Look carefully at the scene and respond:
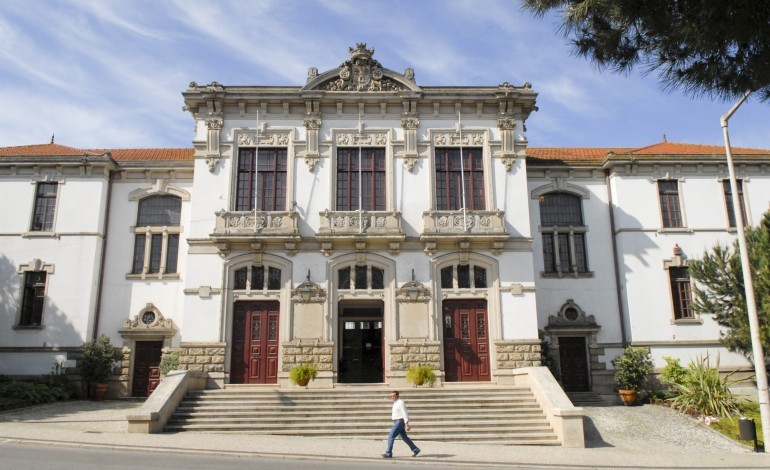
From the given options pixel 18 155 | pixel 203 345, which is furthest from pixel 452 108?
pixel 18 155

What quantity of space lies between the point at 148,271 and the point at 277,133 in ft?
25.5

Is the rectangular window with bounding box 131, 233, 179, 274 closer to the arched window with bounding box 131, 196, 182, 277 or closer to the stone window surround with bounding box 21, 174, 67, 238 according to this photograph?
the arched window with bounding box 131, 196, 182, 277

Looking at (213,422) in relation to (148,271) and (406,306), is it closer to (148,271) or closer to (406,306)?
(406,306)

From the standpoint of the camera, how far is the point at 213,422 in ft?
57.3

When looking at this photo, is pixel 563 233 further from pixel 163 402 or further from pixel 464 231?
pixel 163 402

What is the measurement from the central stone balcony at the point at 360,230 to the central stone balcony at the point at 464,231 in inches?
42.0

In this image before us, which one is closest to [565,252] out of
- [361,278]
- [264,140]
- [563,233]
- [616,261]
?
[563,233]

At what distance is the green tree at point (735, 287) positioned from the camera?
17.2 meters

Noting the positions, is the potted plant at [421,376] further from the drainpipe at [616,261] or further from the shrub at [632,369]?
the drainpipe at [616,261]

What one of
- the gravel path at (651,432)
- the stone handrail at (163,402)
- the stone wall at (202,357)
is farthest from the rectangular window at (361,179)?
the gravel path at (651,432)

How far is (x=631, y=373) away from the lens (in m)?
22.4

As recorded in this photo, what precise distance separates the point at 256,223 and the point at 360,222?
375cm

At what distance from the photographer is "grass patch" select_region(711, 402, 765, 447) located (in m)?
17.1

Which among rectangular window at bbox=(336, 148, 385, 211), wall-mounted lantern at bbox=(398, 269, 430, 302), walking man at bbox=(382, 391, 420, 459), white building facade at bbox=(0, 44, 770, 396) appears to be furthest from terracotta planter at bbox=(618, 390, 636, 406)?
walking man at bbox=(382, 391, 420, 459)
